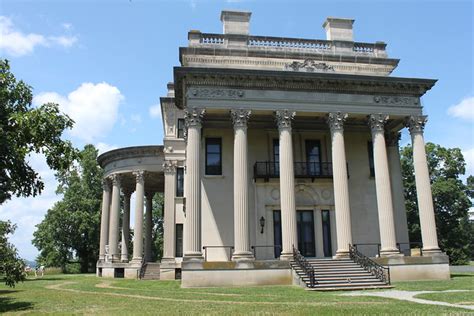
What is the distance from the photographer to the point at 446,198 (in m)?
53.7

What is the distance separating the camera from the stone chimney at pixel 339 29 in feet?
98.9

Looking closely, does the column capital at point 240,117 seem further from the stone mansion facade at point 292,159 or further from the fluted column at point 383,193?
the fluted column at point 383,193

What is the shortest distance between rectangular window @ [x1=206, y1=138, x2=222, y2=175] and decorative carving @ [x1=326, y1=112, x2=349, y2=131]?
7.19 metres

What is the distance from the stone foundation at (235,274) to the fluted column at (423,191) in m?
9.02

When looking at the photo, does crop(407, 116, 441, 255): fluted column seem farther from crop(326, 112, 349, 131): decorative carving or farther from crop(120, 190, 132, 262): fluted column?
crop(120, 190, 132, 262): fluted column

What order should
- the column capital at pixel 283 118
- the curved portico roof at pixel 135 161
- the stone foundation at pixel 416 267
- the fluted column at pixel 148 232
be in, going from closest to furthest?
the stone foundation at pixel 416 267, the column capital at pixel 283 118, the curved portico roof at pixel 135 161, the fluted column at pixel 148 232

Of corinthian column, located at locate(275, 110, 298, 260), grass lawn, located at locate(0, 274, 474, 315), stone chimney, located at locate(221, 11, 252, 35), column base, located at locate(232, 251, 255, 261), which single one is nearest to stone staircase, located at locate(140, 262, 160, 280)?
column base, located at locate(232, 251, 255, 261)

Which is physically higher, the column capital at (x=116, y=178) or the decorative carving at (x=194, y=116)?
the decorative carving at (x=194, y=116)

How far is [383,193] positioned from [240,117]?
9468 mm

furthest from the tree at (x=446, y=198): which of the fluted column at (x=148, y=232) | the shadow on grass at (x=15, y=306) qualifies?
the shadow on grass at (x=15, y=306)

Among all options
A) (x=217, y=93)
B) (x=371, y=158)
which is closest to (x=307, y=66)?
(x=217, y=93)

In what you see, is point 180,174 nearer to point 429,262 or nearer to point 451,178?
point 429,262

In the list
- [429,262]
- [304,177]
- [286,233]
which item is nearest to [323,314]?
[286,233]

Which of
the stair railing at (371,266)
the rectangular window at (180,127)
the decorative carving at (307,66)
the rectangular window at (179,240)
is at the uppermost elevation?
the decorative carving at (307,66)
